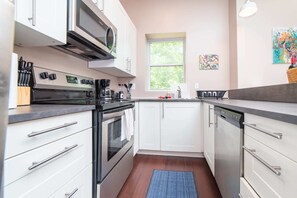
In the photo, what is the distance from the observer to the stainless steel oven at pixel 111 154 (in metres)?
1.29

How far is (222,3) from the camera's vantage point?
3195 mm

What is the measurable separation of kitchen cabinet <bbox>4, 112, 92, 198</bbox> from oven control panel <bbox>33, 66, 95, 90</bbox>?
0.55 metres

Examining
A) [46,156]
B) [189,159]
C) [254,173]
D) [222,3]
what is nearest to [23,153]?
[46,156]

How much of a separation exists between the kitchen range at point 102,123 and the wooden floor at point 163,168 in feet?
0.41

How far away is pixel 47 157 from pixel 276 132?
97cm

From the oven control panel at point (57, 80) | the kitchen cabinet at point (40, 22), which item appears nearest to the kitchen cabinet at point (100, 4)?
the kitchen cabinet at point (40, 22)

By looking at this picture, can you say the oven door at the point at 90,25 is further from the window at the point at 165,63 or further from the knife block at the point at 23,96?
the window at the point at 165,63

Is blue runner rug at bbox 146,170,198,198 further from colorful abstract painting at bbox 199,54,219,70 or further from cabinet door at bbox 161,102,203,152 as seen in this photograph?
colorful abstract painting at bbox 199,54,219,70

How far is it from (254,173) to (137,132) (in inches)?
78.6

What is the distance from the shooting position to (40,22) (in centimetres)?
106

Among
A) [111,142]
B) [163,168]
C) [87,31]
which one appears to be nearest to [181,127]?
[163,168]

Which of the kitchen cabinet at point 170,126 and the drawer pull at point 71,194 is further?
the kitchen cabinet at point 170,126

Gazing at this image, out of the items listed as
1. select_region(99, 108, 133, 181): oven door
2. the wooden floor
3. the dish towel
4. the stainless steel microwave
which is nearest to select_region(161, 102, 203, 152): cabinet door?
the wooden floor

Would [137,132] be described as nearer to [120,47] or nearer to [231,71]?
[120,47]
